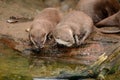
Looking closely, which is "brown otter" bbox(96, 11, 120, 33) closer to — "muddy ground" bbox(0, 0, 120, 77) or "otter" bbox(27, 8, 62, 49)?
"muddy ground" bbox(0, 0, 120, 77)

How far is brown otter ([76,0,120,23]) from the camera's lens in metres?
9.97

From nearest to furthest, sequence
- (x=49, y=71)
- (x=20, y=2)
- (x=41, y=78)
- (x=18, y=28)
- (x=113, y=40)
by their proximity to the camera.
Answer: (x=41, y=78) → (x=49, y=71) → (x=113, y=40) → (x=18, y=28) → (x=20, y=2)

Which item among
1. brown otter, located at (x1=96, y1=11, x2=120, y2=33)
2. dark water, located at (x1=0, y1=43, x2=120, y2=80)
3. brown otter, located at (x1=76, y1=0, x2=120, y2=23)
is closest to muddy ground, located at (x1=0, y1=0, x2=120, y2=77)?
dark water, located at (x1=0, y1=43, x2=120, y2=80)

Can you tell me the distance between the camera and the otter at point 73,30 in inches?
326

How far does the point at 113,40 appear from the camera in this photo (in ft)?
27.6

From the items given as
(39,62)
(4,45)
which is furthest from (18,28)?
(39,62)

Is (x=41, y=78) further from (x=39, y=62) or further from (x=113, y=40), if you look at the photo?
(x=113, y=40)

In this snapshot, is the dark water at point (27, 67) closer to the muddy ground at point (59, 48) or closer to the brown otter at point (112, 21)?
the muddy ground at point (59, 48)

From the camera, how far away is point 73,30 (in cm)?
854

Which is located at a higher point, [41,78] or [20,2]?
[20,2]

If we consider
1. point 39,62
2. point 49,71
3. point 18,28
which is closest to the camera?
point 49,71

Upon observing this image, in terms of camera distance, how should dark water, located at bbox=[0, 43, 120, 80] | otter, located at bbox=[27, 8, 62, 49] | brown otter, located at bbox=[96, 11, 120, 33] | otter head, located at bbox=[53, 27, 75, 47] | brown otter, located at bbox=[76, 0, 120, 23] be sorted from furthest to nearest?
brown otter, located at bbox=[76, 0, 120, 23] → brown otter, located at bbox=[96, 11, 120, 33] → otter, located at bbox=[27, 8, 62, 49] → otter head, located at bbox=[53, 27, 75, 47] → dark water, located at bbox=[0, 43, 120, 80]

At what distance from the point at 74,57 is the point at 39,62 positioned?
0.63 meters

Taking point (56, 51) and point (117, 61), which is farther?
point (56, 51)
